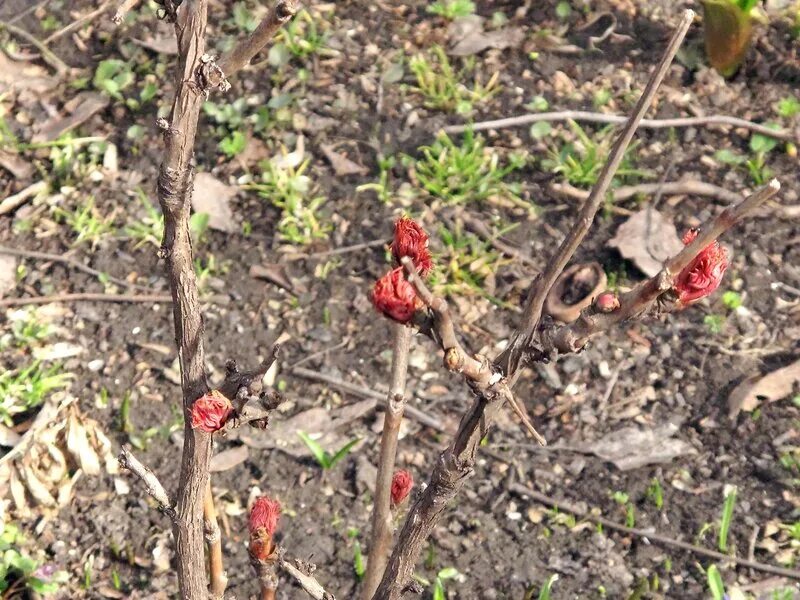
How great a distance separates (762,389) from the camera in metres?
2.97

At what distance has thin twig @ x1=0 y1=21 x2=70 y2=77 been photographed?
159 inches

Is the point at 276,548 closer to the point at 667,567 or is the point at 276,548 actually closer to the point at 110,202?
the point at 667,567

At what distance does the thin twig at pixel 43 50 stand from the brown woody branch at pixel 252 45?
3072 mm

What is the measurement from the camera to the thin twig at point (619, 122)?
3693 mm

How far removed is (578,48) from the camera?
4074 millimetres

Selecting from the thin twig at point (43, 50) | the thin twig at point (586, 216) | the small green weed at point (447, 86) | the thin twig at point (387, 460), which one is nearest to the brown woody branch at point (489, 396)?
the thin twig at point (586, 216)

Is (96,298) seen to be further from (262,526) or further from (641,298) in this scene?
(641,298)

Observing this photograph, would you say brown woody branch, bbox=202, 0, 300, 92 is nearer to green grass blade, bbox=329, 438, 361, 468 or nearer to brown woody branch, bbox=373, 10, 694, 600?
brown woody branch, bbox=373, 10, 694, 600

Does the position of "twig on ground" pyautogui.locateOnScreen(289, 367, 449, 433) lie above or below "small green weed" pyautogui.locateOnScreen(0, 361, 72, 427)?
below

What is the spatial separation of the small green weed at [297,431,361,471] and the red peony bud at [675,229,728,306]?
1.70 metres

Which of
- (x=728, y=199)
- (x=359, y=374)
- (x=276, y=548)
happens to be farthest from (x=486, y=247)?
(x=276, y=548)

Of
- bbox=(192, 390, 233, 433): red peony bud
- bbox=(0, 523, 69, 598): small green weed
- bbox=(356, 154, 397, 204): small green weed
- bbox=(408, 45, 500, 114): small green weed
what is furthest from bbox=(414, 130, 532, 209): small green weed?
bbox=(192, 390, 233, 433): red peony bud

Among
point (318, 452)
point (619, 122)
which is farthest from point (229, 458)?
point (619, 122)

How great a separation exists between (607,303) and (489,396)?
0.68 ft
